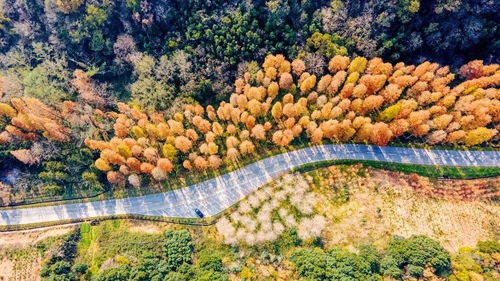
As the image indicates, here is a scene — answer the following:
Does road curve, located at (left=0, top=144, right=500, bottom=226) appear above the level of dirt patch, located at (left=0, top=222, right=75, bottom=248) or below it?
below

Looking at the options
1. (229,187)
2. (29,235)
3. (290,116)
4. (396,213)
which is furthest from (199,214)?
(396,213)

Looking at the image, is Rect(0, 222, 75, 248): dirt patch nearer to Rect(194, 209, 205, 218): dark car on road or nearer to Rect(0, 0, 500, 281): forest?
Rect(0, 0, 500, 281): forest

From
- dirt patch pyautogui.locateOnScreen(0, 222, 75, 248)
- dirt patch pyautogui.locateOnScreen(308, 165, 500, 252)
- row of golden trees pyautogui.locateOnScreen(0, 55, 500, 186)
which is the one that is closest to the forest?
dirt patch pyautogui.locateOnScreen(308, 165, 500, 252)

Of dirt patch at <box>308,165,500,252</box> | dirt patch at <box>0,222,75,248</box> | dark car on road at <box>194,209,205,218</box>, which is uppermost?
dirt patch at <box>0,222,75,248</box>

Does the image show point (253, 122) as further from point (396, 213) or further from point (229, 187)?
point (396, 213)

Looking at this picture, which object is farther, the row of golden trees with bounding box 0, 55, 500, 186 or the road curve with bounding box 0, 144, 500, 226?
the road curve with bounding box 0, 144, 500, 226

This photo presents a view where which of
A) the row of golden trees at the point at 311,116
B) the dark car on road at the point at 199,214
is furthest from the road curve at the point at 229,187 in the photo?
the row of golden trees at the point at 311,116

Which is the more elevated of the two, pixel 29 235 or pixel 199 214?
pixel 29 235

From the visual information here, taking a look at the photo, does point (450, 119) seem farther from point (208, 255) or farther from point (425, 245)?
point (208, 255)

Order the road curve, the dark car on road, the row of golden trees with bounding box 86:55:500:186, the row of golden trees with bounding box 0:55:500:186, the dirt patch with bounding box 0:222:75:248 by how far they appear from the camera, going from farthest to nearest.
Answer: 1. the road curve
2. the dark car on road
3. the dirt patch with bounding box 0:222:75:248
4. the row of golden trees with bounding box 0:55:500:186
5. the row of golden trees with bounding box 86:55:500:186
